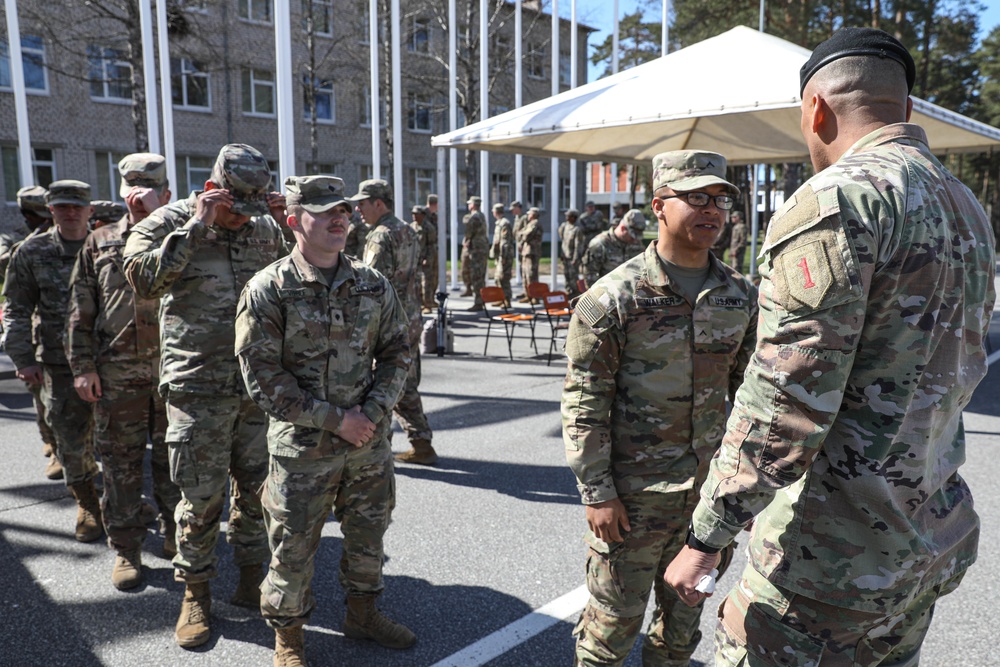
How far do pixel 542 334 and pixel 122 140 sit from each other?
2005 cm

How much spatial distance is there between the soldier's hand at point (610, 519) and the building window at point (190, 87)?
89.4 ft

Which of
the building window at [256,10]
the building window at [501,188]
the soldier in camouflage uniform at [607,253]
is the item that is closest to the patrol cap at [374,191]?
the soldier in camouflage uniform at [607,253]

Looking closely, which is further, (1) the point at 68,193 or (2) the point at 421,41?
(2) the point at 421,41

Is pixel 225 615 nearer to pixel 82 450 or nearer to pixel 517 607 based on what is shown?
pixel 517 607

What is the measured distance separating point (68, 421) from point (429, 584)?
2620 millimetres

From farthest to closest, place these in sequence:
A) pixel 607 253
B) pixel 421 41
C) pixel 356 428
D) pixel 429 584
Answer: pixel 421 41, pixel 607 253, pixel 429 584, pixel 356 428

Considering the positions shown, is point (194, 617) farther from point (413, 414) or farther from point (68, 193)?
point (68, 193)

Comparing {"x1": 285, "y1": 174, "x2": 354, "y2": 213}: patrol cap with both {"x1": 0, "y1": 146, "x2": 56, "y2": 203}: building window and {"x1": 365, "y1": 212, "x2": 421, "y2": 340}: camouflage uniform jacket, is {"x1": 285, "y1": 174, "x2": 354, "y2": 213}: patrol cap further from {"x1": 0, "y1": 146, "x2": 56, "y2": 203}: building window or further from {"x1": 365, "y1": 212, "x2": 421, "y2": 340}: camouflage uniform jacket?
{"x1": 0, "y1": 146, "x2": 56, "y2": 203}: building window

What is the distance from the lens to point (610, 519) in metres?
2.50

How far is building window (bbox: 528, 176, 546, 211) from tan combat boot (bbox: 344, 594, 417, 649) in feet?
116

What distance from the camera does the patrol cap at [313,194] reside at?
304 centimetres

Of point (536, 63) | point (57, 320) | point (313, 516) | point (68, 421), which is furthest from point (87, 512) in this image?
point (536, 63)

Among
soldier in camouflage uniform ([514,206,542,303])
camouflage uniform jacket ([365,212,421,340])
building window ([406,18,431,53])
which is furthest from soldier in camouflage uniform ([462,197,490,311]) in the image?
building window ([406,18,431,53])

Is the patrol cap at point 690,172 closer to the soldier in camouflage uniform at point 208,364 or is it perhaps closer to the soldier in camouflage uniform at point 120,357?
the soldier in camouflage uniform at point 208,364
